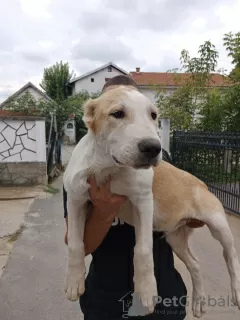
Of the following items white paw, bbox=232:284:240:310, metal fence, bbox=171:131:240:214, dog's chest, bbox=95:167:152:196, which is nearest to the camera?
dog's chest, bbox=95:167:152:196

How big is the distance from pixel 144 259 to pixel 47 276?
2.75 m

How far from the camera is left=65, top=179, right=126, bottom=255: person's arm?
1.44 meters

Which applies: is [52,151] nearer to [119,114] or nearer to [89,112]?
[89,112]

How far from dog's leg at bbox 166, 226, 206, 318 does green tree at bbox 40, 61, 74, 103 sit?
33.0 metres

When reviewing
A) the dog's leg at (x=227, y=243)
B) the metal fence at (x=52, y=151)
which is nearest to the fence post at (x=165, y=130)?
the metal fence at (x=52, y=151)

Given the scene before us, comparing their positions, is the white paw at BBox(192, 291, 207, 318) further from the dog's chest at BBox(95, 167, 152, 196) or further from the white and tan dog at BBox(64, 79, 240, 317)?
the dog's chest at BBox(95, 167, 152, 196)

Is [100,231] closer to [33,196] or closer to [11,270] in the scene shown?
[11,270]

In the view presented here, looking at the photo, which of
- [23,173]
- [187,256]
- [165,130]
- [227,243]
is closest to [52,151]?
[23,173]

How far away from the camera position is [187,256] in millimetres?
1987

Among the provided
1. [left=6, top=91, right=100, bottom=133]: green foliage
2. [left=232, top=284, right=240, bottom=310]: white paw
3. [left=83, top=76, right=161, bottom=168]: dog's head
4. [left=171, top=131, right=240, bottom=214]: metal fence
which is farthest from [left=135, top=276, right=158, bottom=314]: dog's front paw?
[left=6, top=91, right=100, bottom=133]: green foliage

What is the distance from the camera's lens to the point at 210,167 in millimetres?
7125

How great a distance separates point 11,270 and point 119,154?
131 inches

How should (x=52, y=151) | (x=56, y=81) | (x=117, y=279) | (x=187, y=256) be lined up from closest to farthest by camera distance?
(x=117, y=279), (x=187, y=256), (x=52, y=151), (x=56, y=81)

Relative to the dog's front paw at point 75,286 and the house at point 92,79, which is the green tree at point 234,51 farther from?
the house at point 92,79
